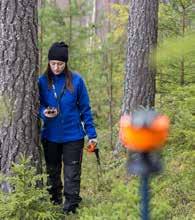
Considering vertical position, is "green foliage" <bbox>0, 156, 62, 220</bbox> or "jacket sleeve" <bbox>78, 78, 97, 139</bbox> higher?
"jacket sleeve" <bbox>78, 78, 97, 139</bbox>

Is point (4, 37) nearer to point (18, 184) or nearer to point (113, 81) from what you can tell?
point (18, 184)

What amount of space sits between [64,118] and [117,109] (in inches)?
281

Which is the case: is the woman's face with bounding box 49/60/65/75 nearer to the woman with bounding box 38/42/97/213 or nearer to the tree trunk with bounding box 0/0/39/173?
the woman with bounding box 38/42/97/213

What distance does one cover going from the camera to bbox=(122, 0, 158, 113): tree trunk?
7.72m

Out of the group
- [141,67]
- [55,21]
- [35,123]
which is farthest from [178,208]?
[55,21]

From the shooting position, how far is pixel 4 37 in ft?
15.0

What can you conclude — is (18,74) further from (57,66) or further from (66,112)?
(66,112)

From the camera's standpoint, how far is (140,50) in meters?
7.87

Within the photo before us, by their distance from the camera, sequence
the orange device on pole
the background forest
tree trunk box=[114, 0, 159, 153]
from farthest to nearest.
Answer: tree trunk box=[114, 0, 159, 153], the background forest, the orange device on pole

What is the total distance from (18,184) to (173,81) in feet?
10.2

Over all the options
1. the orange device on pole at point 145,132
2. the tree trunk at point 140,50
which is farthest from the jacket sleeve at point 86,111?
the orange device on pole at point 145,132

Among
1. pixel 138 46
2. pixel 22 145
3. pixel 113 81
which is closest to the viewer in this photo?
pixel 22 145

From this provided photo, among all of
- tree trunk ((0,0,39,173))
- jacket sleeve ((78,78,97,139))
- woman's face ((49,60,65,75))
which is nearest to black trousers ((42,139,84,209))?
jacket sleeve ((78,78,97,139))

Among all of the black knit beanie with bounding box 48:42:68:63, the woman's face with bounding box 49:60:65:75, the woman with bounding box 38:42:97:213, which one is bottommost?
the woman with bounding box 38:42:97:213
